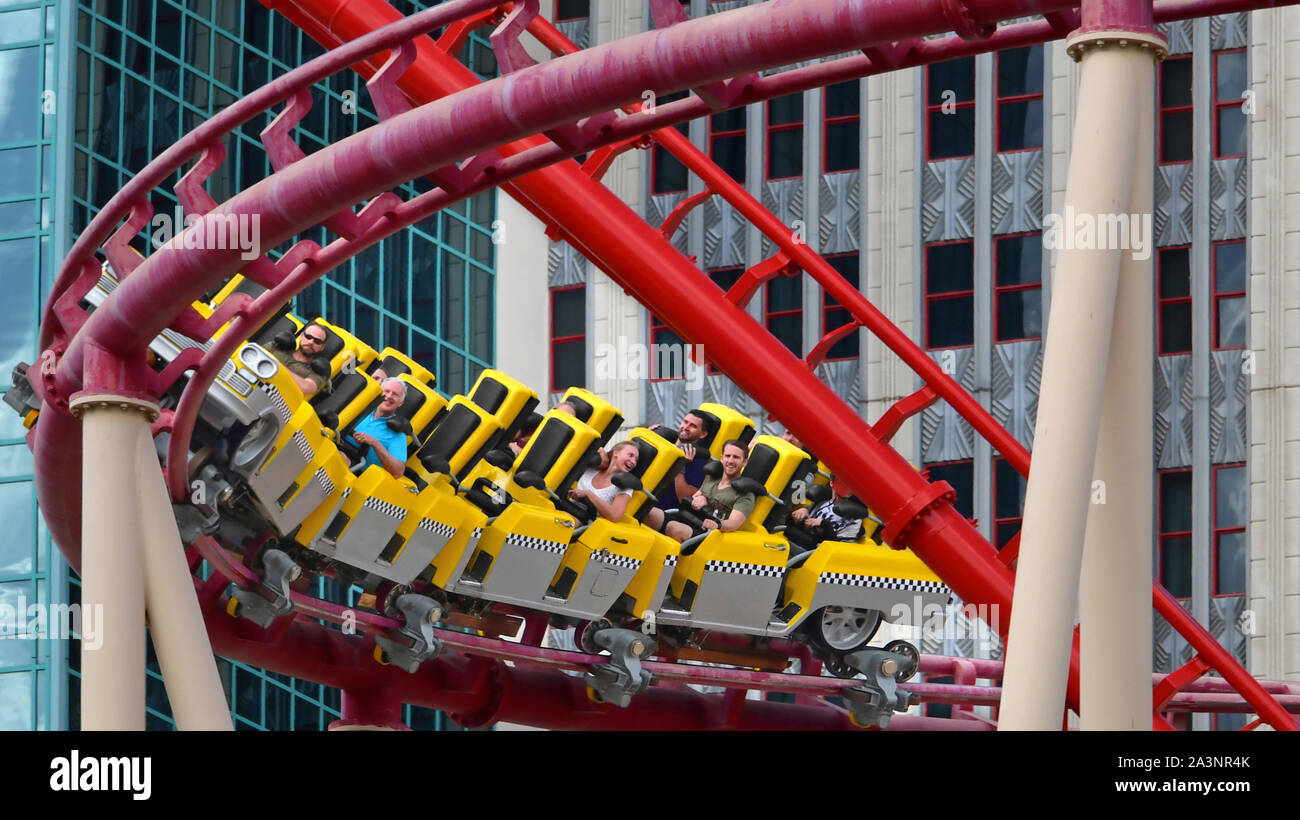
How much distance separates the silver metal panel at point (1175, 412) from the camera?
3394 centimetres

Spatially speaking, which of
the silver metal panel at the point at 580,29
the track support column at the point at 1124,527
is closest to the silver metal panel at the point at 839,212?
the silver metal panel at the point at 580,29

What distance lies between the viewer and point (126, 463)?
559 inches

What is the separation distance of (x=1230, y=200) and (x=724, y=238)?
24.0 feet

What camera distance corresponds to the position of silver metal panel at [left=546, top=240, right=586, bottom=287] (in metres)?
37.6

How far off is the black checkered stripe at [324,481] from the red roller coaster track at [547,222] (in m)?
1.02

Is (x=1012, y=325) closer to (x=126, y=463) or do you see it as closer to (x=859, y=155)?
(x=859, y=155)

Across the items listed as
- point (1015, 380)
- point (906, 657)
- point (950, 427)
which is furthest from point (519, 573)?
point (1015, 380)

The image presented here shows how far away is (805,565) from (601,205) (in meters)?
3.77

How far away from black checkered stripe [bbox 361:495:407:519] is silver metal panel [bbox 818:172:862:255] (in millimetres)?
18595

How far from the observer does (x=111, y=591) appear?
545 inches

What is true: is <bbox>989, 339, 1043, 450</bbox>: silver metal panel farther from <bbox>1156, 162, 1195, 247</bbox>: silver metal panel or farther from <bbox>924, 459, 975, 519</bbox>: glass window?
<bbox>1156, 162, 1195, 247</bbox>: silver metal panel

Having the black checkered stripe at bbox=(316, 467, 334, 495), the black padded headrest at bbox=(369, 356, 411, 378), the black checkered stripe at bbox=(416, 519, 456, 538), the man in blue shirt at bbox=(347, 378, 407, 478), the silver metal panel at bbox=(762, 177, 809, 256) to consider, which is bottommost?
the black checkered stripe at bbox=(416, 519, 456, 538)

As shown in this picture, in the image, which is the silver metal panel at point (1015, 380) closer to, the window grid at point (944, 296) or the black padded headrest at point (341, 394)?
the window grid at point (944, 296)

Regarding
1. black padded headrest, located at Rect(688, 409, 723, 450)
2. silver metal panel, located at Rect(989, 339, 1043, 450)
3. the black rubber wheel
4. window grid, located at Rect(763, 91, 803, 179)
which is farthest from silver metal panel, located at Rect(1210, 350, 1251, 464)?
black padded headrest, located at Rect(688, 409, 723, 450)
